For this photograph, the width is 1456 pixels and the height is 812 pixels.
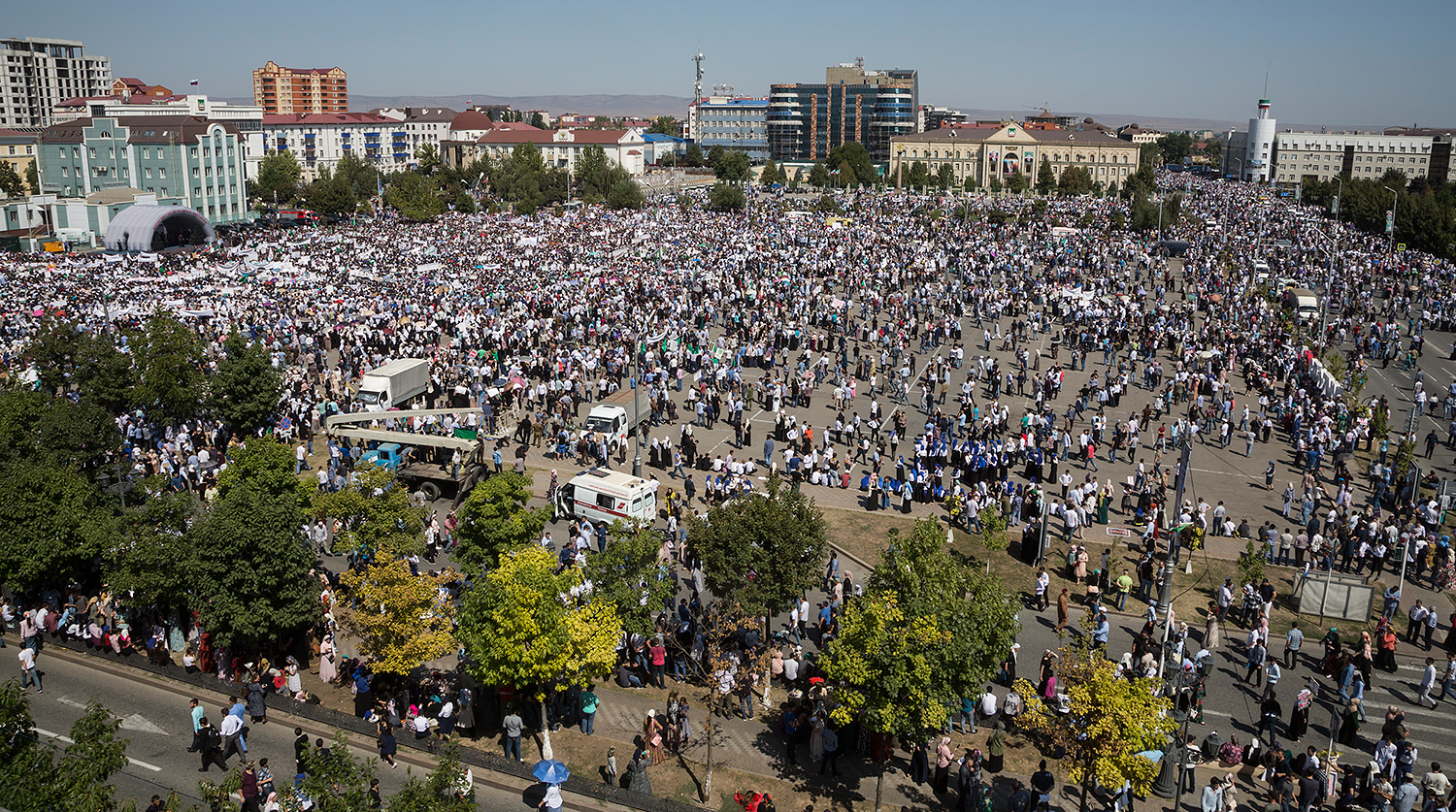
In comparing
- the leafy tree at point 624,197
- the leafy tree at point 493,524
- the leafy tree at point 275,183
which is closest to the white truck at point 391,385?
the leafy tree at point 493,524

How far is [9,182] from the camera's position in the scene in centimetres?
9388

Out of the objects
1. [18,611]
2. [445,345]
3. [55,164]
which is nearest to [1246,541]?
[18,611]

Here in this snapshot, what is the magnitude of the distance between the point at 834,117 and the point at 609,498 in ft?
497

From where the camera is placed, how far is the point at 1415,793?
13453 millimetres

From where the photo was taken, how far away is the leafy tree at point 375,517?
62.8 feet

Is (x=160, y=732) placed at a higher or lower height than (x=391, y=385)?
lower

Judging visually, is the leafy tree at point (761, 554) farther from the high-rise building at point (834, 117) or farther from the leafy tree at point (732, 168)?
the high-rise building at point (834, 117)

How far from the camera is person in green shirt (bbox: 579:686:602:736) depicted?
15820mm

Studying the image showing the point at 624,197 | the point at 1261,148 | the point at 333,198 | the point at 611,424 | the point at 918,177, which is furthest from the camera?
the point at 1261,148

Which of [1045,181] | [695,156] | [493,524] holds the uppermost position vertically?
[695,156]

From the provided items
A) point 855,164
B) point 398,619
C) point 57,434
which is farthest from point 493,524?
point 855,164

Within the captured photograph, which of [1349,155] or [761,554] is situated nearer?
[761,554]

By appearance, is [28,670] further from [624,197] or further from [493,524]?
[624,197]

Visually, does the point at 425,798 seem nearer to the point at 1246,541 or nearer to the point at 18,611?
the point at 18,611
